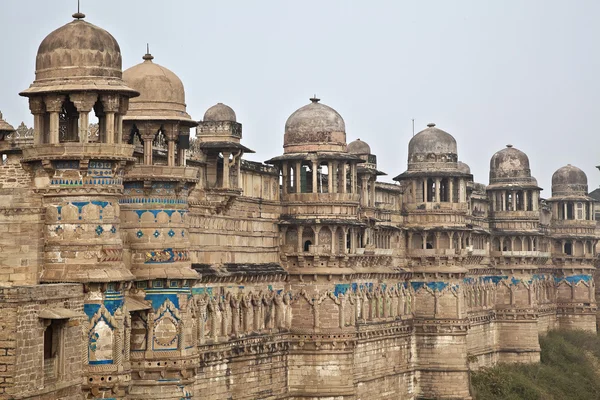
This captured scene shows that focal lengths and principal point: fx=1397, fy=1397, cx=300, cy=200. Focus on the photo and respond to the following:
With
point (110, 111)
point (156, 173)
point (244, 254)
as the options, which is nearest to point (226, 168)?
point (244, 254)

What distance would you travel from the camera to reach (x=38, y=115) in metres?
28.0

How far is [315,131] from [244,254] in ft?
17.0

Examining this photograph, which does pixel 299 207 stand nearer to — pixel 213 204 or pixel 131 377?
pixel 213 204

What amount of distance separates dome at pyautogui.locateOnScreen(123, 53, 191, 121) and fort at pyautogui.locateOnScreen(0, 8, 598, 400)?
0.05 meters

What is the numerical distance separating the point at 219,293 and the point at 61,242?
412 inches

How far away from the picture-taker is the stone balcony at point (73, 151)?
89.6 feet

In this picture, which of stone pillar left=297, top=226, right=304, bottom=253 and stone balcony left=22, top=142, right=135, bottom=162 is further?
stone pillar left=297, top=226, right=304, bottom=253

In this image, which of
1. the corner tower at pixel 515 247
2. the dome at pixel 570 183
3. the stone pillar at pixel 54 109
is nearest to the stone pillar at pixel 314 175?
the stone pillar at pixel 54 109

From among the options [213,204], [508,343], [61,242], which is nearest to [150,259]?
[61,242]

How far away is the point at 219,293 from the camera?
37312mm

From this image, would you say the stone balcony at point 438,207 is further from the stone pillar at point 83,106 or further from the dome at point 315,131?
the stone pillar at point 83,106

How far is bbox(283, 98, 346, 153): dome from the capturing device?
1666 inches

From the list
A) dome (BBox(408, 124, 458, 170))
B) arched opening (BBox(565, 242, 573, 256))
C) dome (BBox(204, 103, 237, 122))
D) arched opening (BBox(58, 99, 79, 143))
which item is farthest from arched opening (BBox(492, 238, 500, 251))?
arched opening (BBox(58, 99, 79, 143))

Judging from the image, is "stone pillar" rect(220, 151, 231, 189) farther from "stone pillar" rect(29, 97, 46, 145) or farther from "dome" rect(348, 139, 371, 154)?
"dome" rect(348, 139, 371, 154)
